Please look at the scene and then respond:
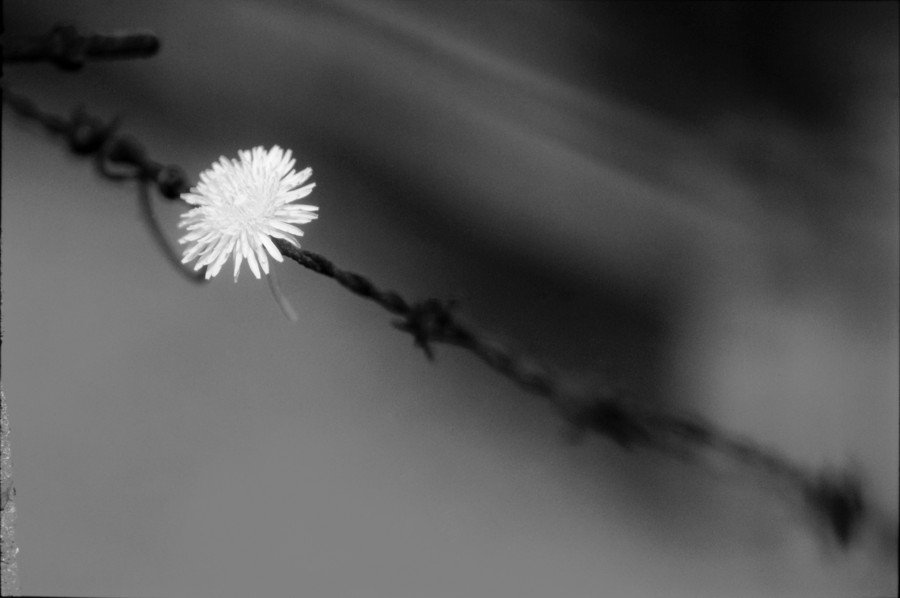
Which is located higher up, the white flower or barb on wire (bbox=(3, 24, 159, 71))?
barb on wire (bbox=(3, 24, 159, 71))

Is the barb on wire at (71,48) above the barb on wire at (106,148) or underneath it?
above

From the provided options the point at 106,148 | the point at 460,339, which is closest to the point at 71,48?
the point at 106,148

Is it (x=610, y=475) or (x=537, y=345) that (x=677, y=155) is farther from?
(x=610, y=475)

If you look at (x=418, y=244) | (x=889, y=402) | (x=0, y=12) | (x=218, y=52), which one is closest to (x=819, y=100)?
(x=889, y=402)

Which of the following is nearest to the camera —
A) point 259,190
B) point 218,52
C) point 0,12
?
point 259,190

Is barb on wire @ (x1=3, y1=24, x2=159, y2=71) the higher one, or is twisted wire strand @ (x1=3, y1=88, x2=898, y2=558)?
barb on wire @ (x1=3, y1=24, x2=159, y2=71)
